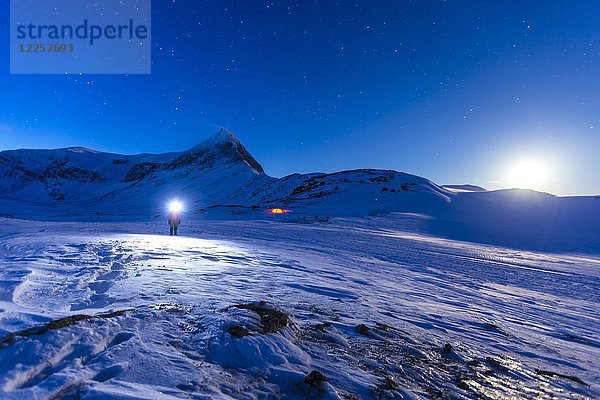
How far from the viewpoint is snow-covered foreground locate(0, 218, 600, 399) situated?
9.00ft

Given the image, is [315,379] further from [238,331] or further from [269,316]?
Answer: [269,316]

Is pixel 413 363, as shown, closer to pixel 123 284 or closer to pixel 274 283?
pixel 274 283

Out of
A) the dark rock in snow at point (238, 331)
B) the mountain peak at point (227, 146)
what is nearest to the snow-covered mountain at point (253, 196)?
the mountain peak at point (227, 146)

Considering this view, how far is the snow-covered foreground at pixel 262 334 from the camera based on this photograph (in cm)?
274

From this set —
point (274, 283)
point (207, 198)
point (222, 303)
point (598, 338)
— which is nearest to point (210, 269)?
point (274, 283)

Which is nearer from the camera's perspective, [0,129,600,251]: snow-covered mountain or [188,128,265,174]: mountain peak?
[0,129,600,251]: snow-covered mountain

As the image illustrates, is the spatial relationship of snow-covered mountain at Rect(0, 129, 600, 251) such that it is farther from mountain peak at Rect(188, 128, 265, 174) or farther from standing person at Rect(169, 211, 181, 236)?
standing person at Rect(169, 211, 181, 236)

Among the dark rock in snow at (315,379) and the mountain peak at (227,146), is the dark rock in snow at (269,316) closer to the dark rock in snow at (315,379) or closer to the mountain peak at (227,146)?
the dark rock in snow at (315,379)

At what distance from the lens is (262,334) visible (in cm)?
359

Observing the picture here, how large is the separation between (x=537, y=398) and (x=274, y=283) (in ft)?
14.7

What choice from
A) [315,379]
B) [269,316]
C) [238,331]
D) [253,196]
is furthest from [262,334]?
[253,196]

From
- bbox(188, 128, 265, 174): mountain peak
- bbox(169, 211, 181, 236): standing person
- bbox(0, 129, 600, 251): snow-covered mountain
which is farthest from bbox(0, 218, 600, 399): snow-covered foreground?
bbox(188, 128, 265, 174): mountain peak

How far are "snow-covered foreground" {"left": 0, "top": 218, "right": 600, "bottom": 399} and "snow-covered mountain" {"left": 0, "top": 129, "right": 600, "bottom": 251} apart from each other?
23.4 metres

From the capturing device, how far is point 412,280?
28.5ft
